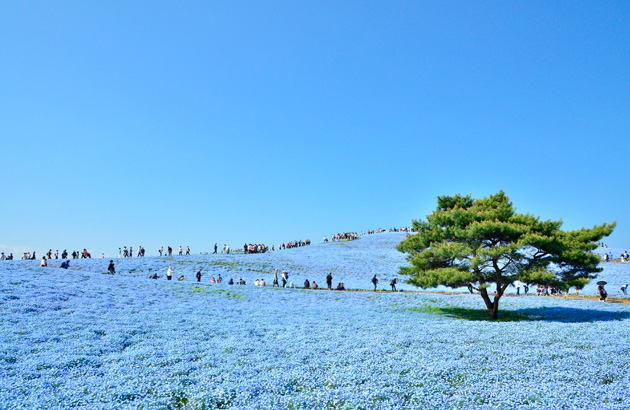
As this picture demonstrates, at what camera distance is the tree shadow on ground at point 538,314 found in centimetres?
2333

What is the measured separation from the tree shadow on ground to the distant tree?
5.45 feet

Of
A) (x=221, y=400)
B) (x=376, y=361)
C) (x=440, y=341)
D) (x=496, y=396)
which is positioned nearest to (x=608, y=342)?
(x=440, y=341)

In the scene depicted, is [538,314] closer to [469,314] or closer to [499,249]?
[469,314]

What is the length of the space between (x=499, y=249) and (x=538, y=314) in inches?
309

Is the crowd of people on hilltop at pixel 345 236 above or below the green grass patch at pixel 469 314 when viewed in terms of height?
above

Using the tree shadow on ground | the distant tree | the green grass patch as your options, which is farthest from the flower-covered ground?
the distant tree

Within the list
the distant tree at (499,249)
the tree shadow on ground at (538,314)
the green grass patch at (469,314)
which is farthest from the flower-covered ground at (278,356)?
the distant tree at (499,249)

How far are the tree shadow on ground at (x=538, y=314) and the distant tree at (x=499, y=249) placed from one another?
166 centimetres

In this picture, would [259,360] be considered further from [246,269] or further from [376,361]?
[246,269]

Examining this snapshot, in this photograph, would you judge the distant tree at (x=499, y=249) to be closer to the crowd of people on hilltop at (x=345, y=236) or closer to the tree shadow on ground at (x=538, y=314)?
the tree shadow on ground at (x=538, y=314)

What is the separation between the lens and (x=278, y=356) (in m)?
12.8

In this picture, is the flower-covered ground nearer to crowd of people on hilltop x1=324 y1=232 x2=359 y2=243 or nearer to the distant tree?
the distant tree

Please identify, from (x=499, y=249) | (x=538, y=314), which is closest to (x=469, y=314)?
(x=538, y=314)

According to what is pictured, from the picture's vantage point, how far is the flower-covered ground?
935cm
